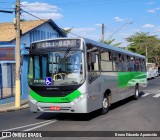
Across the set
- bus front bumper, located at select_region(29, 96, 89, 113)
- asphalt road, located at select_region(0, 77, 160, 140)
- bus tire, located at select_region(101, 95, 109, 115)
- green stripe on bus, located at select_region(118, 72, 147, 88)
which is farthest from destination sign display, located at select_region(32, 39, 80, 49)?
green stripe on bus, located at select_region(118, 72, 147, 88)

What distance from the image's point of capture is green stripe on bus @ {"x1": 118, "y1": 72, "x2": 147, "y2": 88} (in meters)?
16.5

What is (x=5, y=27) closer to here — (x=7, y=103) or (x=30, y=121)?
(x=7, y=103)

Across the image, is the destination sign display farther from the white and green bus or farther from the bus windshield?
the bus windshield

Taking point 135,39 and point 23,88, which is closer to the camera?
point 23,88

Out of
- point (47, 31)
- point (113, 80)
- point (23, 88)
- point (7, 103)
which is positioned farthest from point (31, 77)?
point (47, 31)

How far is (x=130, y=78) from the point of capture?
60.9ft

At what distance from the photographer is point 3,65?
21.5 m

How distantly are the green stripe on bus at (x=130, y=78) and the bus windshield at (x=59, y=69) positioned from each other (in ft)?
15.7

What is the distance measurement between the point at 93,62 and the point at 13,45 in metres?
12.3

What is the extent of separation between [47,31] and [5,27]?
Answer: 4003 mm

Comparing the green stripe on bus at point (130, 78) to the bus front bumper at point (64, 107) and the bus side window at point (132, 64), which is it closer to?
the bus side window at point (132, 64)

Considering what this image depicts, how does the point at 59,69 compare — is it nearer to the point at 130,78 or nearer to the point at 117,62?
the point at 117,62

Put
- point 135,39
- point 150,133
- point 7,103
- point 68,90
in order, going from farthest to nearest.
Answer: point 135,39 < point 7,103 < point 68,90 < point 150,133

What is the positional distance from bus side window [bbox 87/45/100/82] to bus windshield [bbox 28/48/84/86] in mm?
458
